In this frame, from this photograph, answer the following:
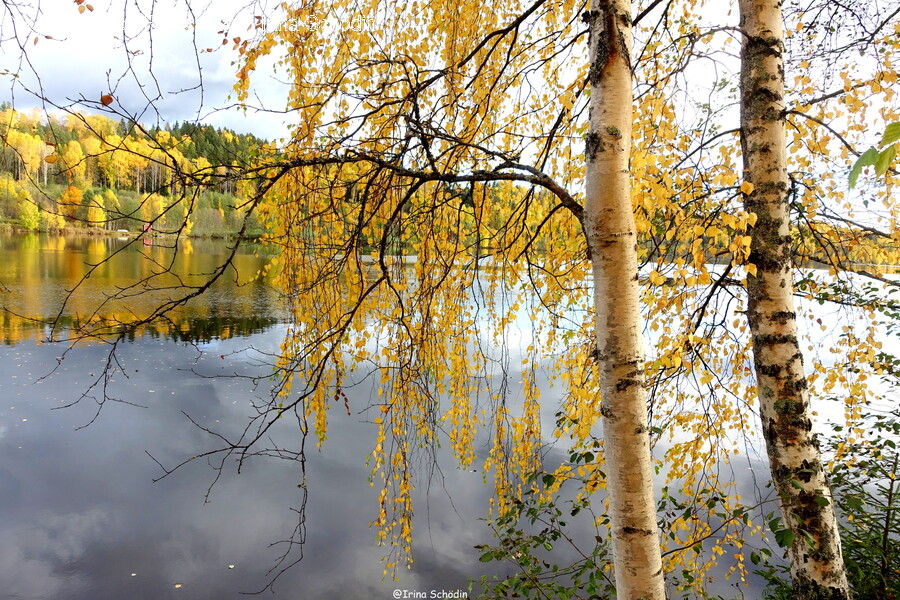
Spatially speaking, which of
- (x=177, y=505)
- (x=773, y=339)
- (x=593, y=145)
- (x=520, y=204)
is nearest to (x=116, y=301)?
(x=177, y=505)

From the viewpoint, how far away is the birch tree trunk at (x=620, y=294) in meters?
1.21

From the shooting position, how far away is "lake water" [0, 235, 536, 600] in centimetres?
460

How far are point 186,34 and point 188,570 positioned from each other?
5007 mm

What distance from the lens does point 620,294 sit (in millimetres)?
1218

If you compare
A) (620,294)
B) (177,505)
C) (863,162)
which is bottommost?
(177,505)

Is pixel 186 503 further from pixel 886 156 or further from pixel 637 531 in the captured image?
pixel 886 156

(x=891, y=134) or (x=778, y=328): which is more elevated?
(x=891, y=134)

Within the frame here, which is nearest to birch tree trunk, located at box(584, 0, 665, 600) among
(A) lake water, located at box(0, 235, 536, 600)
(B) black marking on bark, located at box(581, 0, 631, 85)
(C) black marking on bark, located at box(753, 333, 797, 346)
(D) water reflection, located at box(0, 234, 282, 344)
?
(B) black marking on bark, located at box(581, 0, 631, 85)

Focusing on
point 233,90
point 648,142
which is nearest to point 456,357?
point 648,142

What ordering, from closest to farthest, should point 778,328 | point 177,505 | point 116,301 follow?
point 778,328, point 177,505, point 116,301

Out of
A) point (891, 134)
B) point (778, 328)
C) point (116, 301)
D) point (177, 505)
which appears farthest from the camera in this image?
point (116, 301)

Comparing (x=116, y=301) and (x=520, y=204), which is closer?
(x=520, y=204)

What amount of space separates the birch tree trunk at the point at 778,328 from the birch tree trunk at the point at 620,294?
75 cm

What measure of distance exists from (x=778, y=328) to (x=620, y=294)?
894mm
